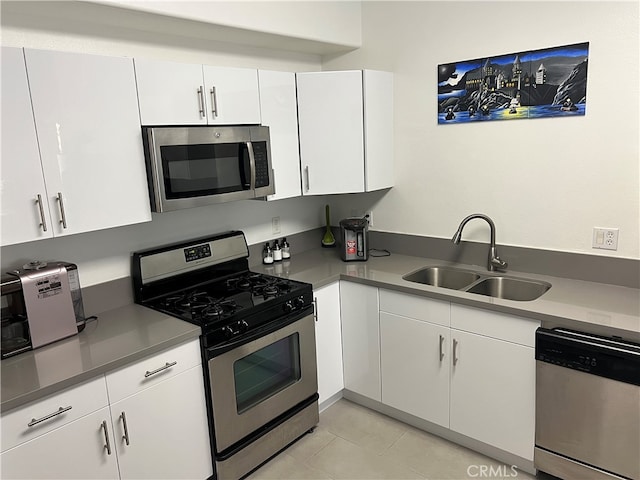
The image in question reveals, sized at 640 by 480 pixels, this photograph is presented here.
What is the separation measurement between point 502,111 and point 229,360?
6.10 feet

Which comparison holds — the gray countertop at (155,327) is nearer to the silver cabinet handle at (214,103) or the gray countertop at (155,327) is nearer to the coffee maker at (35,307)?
the coffee maker at (35,307)

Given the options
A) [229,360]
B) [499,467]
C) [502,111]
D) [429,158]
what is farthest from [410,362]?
[502,111]

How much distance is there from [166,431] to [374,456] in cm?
109

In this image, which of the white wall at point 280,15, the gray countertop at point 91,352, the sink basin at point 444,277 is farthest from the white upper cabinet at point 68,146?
the sink basin at point 444,277

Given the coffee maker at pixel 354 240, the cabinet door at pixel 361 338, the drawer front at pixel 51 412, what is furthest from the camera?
the coffee maker at pixel 354 240

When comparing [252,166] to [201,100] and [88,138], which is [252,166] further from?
[88,138]

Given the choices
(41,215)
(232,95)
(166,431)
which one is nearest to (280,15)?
(232,95)

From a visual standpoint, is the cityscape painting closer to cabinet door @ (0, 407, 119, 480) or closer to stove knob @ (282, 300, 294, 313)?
stove knob @ (282, 300, 294, 313)

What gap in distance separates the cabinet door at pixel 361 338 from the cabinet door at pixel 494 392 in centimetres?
47

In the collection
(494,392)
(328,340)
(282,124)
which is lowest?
(494,392)

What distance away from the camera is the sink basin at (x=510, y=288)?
2471 mm

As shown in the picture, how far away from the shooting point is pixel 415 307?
248cm

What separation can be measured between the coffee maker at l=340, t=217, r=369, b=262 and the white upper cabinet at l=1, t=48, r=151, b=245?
4.16 feet

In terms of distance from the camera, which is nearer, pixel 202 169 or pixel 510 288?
pixel 202 169
